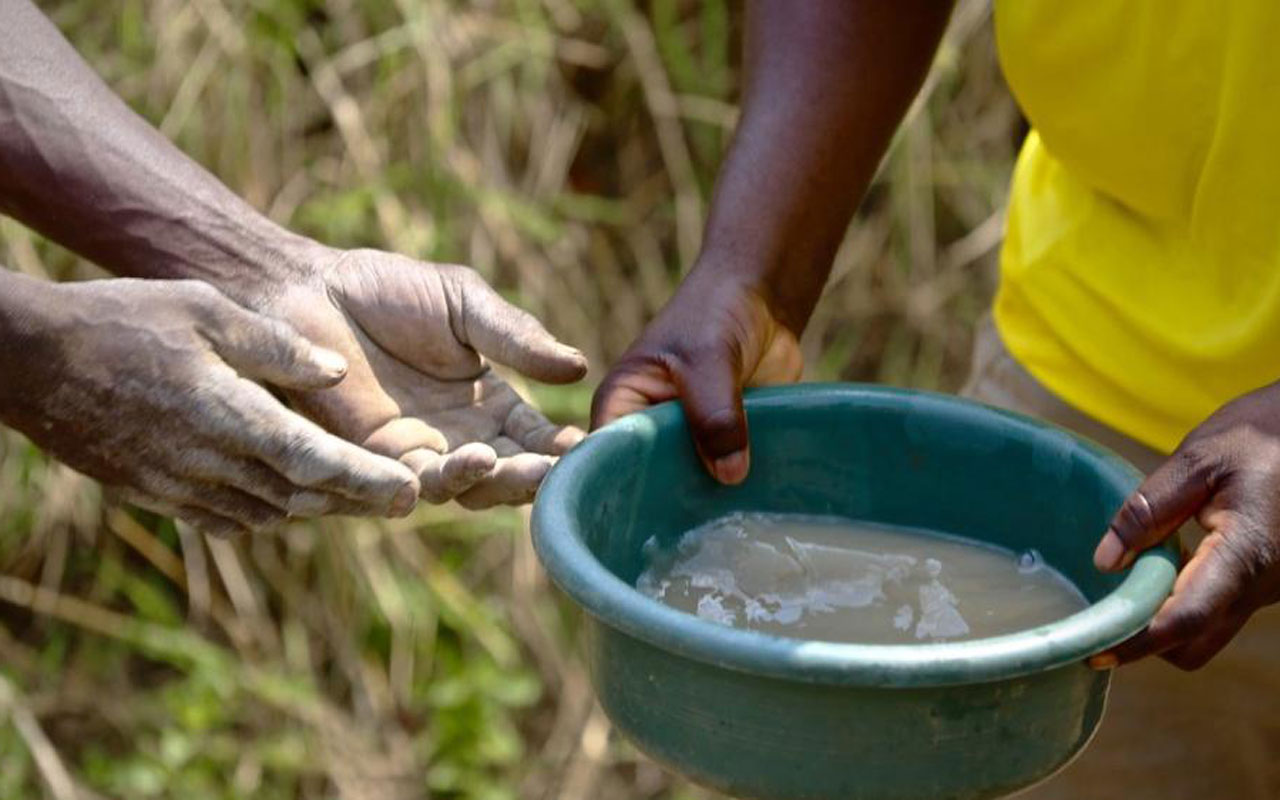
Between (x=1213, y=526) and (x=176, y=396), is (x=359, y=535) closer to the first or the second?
(x=176, y=396)

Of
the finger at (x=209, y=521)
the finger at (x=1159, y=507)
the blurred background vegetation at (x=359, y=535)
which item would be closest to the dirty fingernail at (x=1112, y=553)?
the finger at (x=1159, y=507)

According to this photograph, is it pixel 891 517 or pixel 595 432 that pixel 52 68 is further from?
pixel 891 517

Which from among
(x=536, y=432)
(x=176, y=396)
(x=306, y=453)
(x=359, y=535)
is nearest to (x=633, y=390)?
(x=536, y=432)

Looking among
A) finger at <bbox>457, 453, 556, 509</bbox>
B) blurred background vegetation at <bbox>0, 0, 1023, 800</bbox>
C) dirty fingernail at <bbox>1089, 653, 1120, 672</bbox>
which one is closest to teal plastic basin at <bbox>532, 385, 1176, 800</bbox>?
dirty fingernail at <bbox>1089, 653, 1120, 672</bbox>

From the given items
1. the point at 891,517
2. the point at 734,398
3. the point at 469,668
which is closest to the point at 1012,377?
the point at 891,517

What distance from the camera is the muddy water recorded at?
1.47 meters

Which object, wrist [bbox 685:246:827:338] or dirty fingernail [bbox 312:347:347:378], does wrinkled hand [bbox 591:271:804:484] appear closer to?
wrist [bbox 685:246:827:338]

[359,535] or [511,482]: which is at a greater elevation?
[511,482]

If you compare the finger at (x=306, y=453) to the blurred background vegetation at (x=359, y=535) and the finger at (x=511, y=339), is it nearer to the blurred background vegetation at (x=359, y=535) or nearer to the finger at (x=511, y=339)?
the finger at (x=511, y=339)

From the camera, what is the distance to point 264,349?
161cm

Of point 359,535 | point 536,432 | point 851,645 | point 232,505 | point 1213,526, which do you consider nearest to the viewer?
point 851,645

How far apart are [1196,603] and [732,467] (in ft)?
1.38

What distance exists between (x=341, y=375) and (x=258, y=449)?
10cm

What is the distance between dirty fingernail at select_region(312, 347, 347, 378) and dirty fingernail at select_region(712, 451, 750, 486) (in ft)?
1.09
